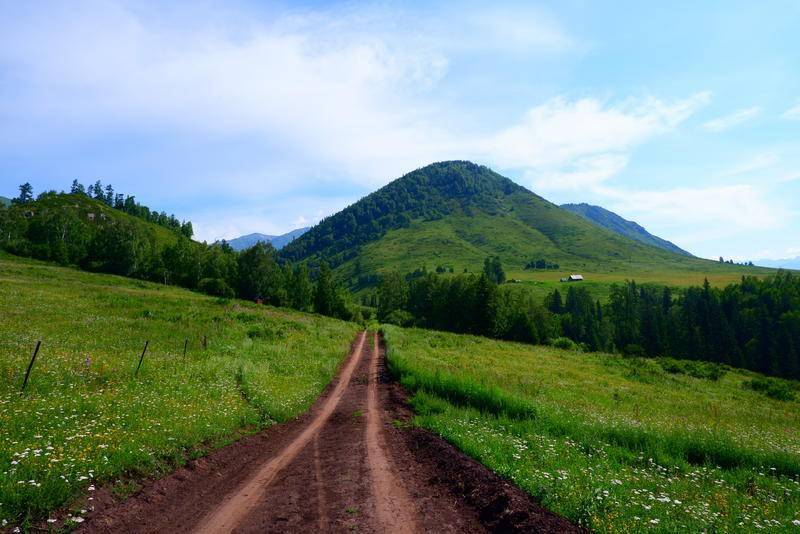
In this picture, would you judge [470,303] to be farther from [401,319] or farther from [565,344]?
[401,319]

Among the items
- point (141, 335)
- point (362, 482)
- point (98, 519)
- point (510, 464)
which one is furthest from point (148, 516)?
point (141, 335)

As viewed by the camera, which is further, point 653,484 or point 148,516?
point 653,484

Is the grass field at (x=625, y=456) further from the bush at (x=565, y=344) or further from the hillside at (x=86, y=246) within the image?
the hillside at (x=86, y=246)

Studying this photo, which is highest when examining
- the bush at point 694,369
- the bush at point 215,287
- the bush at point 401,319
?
the bush at point 215,287

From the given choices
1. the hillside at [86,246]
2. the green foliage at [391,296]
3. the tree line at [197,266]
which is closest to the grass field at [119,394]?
the tree line at [197,266]

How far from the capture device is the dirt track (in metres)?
7.51

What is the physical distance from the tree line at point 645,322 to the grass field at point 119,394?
56567mm

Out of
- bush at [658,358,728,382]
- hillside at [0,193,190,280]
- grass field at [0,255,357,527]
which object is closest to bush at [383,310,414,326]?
hillside at [0,193,190,280]

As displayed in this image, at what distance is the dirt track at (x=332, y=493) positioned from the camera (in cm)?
751

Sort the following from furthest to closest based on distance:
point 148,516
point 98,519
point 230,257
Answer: point 230,257, point 148,516, point 98,519

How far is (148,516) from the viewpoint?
7.94m

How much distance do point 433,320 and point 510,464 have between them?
89418mm

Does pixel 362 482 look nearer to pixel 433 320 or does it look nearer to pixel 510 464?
pixel 510 464

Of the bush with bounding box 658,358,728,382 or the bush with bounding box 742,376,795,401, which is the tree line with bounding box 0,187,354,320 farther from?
the bush with bounding box 742,376,795,401
